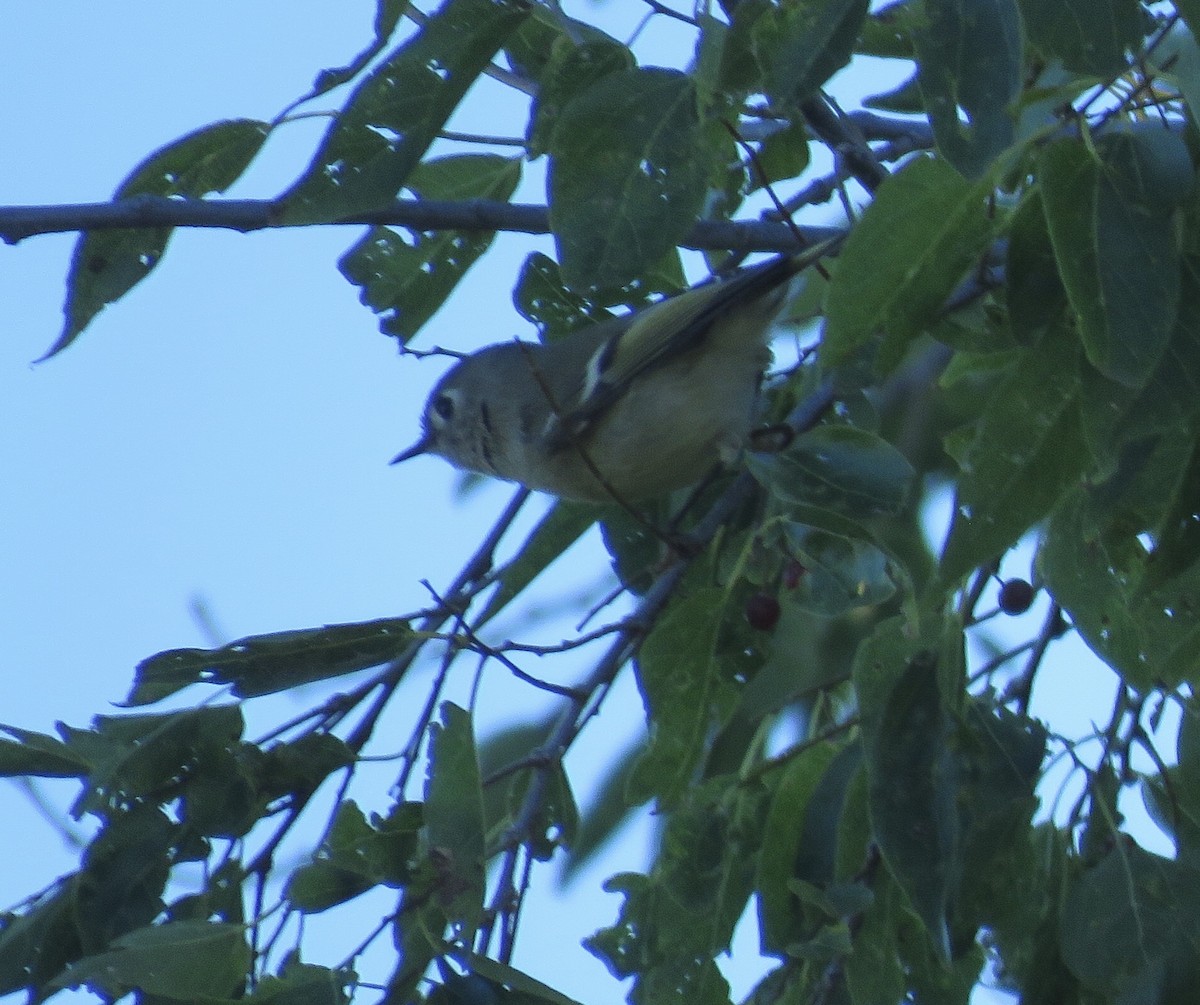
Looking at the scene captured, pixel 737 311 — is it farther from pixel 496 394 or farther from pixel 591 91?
pixel 591 91

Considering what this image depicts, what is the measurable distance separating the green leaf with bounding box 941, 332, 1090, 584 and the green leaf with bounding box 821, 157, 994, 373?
0.50 feet

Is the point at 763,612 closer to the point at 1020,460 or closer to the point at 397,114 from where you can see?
the point at 1020,460

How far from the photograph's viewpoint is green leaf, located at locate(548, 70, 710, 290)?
1.74 metres

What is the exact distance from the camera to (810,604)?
2.17 meters

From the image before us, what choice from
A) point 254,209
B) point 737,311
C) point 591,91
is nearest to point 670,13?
point 591,91

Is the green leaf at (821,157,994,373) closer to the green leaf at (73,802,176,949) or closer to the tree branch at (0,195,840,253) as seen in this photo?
the tree branch at (0,195,840,253)

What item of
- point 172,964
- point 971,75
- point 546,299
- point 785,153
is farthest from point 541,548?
point 971,75

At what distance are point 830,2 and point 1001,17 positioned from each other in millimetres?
190

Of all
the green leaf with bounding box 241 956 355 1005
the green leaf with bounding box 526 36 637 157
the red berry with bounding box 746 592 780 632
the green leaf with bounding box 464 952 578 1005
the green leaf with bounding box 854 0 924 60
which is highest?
the green leaf with bounding box 854 0 924 60

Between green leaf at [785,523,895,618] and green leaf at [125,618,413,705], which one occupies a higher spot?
green leaf at [785,523,895,618]

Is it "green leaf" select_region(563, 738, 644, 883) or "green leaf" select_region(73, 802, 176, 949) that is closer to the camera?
"green leaf" select_region(73, 802, 176, 949)

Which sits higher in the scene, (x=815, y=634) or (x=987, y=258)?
(x=815, y=634)

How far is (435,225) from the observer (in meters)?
2.13

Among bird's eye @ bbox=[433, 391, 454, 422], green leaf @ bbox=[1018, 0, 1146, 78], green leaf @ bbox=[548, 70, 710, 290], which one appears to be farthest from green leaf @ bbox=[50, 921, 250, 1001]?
bird's eye @ bbox=[433, 391, 454, 422]
